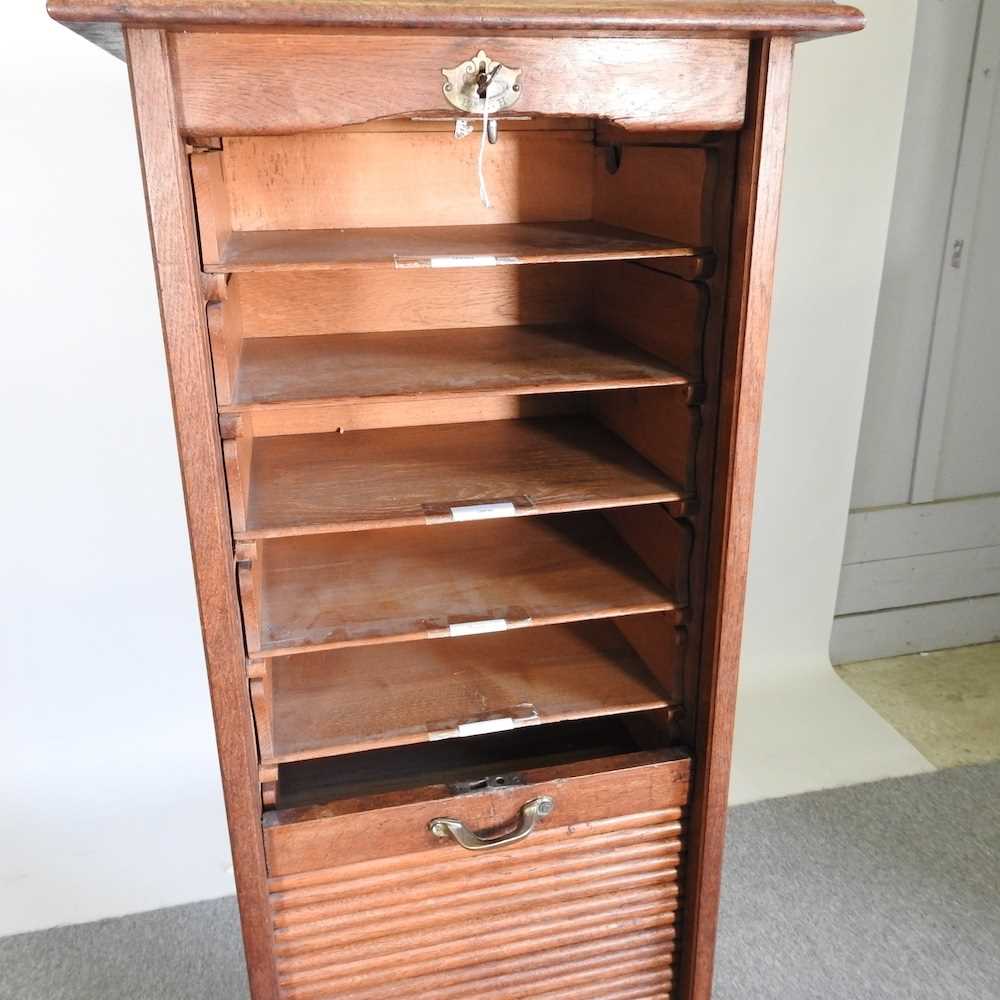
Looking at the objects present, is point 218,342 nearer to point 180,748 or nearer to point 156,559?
point 156,559

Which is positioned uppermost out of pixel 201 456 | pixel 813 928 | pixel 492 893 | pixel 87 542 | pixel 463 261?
pixel 463 261

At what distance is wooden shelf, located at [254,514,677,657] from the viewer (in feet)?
4.24

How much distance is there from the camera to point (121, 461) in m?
1.96

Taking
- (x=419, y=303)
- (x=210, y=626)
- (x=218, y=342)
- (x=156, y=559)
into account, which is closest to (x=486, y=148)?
(x=419, y=303)

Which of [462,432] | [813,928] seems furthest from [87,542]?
[813,928]

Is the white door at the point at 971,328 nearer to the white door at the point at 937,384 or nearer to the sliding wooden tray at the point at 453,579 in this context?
the white door at the point at 937,384

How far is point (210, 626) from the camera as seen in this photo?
116cm

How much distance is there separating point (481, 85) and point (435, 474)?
544 mm

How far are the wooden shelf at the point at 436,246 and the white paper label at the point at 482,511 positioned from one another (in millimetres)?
302

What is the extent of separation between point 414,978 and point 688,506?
82 centimetres

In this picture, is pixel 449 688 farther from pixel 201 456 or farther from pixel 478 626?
pixel 201 456

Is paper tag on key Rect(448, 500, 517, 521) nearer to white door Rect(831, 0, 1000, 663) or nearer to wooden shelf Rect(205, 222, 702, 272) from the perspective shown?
wooden shelf Rect(205, 222, 702, 272)

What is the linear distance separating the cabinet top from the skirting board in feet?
6.76

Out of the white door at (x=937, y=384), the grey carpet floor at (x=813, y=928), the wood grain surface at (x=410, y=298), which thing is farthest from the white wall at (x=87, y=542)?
the white door at (x=937, y=384)
